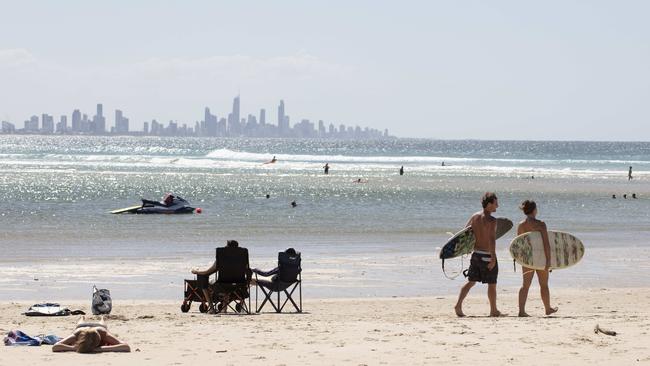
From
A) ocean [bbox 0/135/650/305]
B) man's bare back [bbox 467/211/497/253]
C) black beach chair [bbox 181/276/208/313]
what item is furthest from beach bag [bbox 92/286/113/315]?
man's bare back [bbox 467/211/497/253]

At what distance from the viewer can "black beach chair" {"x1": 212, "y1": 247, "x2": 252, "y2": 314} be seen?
48.2 feet

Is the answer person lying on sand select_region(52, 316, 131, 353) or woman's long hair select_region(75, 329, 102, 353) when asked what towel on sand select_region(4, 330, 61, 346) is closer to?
person lying on sand select_region(52, 316, 131, 353)

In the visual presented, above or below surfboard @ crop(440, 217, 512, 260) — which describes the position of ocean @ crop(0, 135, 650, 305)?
below

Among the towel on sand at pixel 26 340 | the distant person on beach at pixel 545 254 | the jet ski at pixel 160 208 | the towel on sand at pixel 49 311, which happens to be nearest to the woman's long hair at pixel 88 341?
the towel on sand at pixel 26 340

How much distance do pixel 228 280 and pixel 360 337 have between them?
151 inches

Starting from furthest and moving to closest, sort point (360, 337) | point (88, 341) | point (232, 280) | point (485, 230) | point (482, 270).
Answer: point (232, 280)
point (482, 270)
point (485, 230)
point (360, 337)
point (88, 341)

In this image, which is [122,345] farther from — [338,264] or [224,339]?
[338,264]

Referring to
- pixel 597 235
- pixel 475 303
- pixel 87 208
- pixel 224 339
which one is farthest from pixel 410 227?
pixel 224 339

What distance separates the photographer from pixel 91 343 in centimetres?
1038

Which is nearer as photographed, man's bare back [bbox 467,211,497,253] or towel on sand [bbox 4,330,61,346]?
towel on sand [bbox 4,330,61,346]

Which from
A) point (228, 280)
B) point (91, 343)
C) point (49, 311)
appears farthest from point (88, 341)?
point (228, 280)

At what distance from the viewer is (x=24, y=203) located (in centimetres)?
4684

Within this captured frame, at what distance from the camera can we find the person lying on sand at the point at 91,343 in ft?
34.0

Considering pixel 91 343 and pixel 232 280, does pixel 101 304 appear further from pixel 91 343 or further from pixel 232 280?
pixel 91 343
